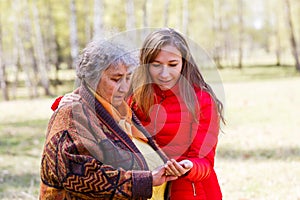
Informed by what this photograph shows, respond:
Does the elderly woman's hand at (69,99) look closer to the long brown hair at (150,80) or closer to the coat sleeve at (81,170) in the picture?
the coat sleeve at (81,170)

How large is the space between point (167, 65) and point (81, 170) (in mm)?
851

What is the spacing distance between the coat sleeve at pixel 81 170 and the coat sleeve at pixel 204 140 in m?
0.51

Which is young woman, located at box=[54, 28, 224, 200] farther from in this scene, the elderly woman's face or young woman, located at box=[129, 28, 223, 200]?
the elderly woman's face

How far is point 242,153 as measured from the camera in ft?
25.1

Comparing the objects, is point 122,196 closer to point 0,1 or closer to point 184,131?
point 184,131

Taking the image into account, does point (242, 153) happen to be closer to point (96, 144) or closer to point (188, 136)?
point (188, 136)

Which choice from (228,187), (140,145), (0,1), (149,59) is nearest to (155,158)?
(140,145)

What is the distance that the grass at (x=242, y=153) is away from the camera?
18.4 ft

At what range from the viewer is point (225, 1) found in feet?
142

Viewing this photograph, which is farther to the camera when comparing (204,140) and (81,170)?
(204,140)

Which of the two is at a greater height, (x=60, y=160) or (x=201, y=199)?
(x=60, y=160)

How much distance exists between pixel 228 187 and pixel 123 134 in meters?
3.57

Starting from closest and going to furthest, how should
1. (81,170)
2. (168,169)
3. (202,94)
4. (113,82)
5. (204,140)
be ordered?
(81,170) < (113,82) < (168,169) < (204,140) < (202,94)

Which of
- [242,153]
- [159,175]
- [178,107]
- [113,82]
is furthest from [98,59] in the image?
[242,153]
